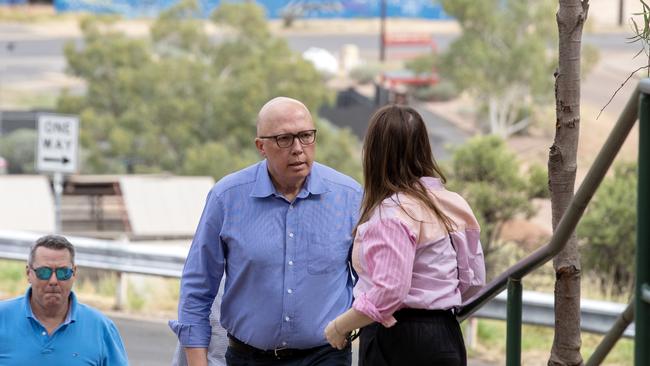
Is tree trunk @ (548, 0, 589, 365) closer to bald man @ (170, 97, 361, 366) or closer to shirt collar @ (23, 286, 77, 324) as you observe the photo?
bald man @ (170, 97, 361, 366)

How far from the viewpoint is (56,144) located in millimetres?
16781

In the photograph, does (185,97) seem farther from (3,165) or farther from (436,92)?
(436,92)

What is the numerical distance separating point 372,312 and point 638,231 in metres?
1.02

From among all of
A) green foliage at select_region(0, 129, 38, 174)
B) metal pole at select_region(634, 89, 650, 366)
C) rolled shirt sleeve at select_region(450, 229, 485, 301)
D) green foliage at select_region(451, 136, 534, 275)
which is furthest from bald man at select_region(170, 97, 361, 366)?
green foliage at select_region(0, 129, 38, 174)

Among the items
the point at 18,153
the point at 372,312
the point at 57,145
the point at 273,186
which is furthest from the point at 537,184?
the point at 18,153

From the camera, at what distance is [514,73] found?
132ft

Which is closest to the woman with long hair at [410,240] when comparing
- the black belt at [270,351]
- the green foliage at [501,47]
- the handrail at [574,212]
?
the handrail at [574,212]

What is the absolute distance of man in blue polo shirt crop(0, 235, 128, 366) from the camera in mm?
4969

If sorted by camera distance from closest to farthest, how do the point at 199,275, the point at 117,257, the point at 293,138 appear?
the point at 293,138 < the point at 199,275 < the point at 117,257

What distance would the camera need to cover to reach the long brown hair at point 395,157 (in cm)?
401

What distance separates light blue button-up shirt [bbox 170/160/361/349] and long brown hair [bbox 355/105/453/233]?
2.68ft

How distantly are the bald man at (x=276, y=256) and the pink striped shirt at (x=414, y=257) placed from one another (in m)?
0.71

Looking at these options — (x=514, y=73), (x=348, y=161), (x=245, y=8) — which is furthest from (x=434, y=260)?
(x=514, y=73)

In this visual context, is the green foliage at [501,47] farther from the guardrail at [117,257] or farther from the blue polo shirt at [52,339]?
the blue polo shirt at [52,339]
